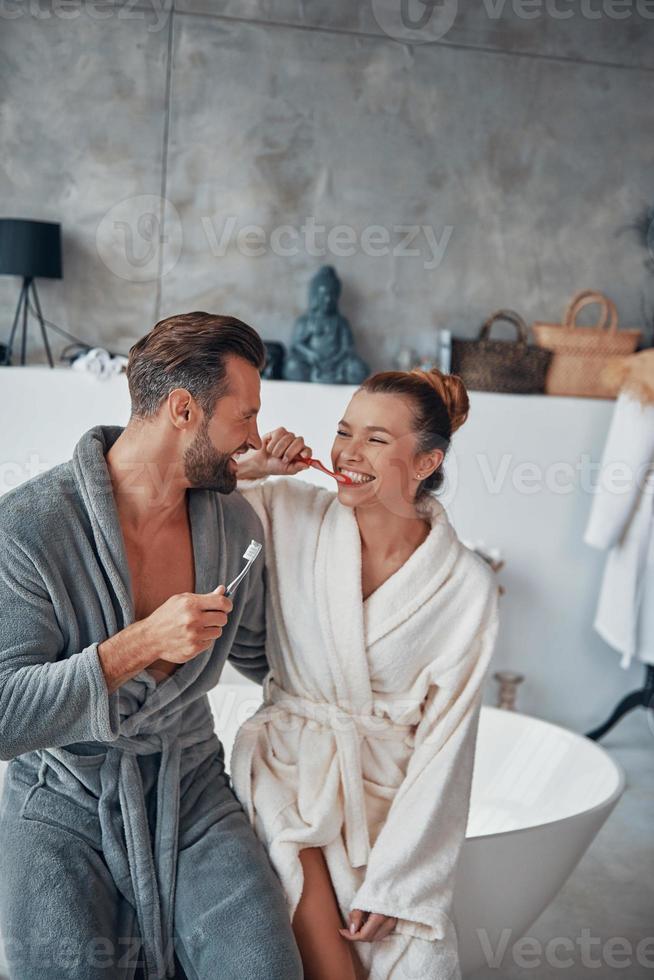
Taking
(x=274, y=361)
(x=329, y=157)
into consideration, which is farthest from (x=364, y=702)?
Result: (x=329, y=157)

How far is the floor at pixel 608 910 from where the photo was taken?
252cm

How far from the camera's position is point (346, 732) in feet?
6.16

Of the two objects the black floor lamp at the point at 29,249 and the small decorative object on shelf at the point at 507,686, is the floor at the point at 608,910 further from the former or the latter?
the black floor lamp at the point at 29,249

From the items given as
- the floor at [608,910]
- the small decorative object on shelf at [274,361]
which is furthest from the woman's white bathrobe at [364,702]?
the small decorative object on shelf at [274,361]

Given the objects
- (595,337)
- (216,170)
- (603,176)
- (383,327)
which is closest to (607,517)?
(595,337)

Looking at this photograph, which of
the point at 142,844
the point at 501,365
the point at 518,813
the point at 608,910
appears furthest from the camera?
the point at 501,365

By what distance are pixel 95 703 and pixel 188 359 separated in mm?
552

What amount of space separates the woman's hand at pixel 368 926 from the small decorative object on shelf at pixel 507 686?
2.16 meters

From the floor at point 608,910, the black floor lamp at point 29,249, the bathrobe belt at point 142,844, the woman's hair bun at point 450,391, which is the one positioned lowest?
the floor at point 608,910

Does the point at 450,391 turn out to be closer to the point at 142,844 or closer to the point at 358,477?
the point at 358,477

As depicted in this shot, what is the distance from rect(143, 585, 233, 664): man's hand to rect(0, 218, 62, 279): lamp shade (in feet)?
7.64

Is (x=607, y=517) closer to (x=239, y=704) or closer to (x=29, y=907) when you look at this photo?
(x=239, y=704)

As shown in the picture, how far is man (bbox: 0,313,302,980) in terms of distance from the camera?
1.53m

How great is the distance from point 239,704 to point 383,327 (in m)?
1.84
